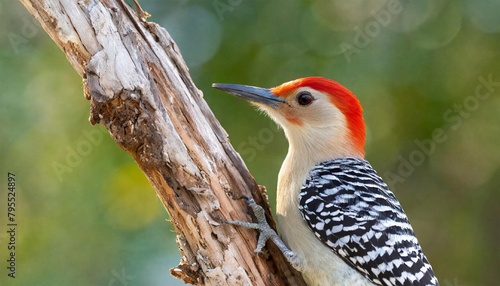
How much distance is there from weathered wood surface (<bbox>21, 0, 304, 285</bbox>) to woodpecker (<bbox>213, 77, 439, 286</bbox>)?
0.67 feet

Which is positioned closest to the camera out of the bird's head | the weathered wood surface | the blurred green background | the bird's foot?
the weathered wood surface

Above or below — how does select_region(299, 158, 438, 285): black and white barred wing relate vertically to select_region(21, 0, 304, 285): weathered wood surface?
below

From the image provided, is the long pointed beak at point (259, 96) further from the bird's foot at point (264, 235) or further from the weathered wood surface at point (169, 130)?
the bird's foot at point (264, 235)

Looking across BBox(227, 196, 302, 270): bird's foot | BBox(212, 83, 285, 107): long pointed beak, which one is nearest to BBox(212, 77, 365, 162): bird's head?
BBox(212, 83, 285, 107): long pointed beak

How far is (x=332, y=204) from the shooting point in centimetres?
446

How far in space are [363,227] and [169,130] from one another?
192 cm

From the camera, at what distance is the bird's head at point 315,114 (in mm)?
4980

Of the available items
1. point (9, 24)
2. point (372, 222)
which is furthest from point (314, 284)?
point (9, 24)

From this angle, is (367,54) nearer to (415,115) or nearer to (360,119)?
(415,115)

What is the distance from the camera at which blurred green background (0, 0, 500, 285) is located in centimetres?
674

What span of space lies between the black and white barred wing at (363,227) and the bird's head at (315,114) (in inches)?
14.1

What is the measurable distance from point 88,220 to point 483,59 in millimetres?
6164

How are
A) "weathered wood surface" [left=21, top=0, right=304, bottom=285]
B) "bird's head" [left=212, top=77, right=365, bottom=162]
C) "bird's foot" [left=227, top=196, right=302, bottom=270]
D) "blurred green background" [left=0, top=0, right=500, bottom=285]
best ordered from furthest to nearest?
1. "blurred green background" [left=0, top=0, right=500, bottom=285]
2. "bird's head" [left=212, top=77, right=365, bottom=162]
3. "bird's foot" [left=227, top=196, right=302, bottom=270]
4. "weathered wood surface" [left=21, top=0, right=304, bottom=285]

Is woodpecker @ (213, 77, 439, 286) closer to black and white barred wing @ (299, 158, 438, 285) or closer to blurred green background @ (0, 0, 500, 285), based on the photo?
black and white barred wing @ (299, 158, 438, 285)
